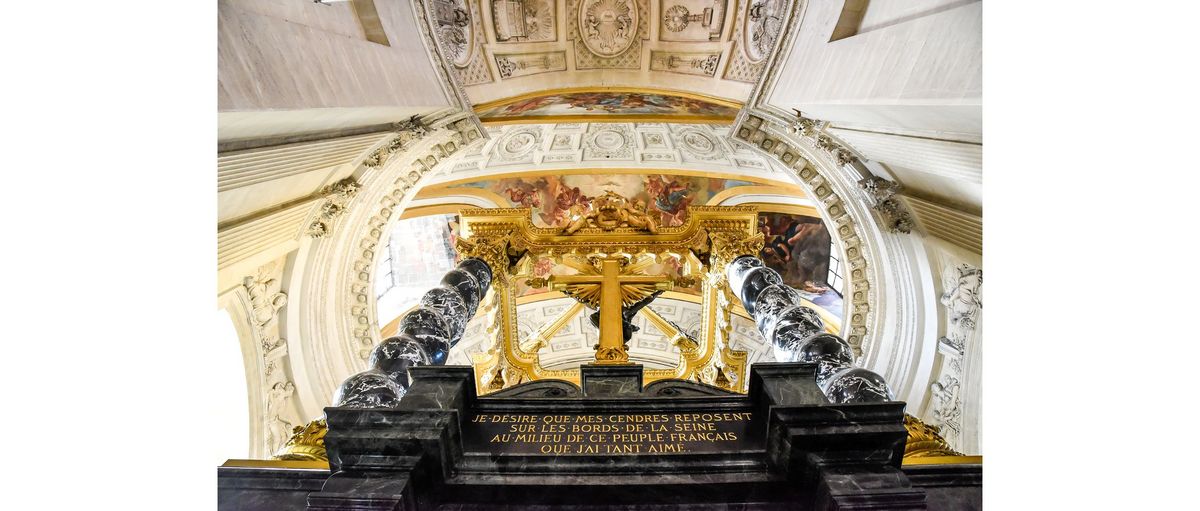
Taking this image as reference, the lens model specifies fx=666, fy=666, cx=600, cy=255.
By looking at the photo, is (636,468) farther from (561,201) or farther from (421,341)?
(561,201)

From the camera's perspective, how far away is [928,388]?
424 inches

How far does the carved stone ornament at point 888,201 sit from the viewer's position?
991 centimetres

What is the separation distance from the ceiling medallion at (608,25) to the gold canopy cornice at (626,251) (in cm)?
283

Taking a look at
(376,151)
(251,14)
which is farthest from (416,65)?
(251,14)

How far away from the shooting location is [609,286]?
873 centimetres

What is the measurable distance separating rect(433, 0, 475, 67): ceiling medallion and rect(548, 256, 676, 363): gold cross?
3.35 metres

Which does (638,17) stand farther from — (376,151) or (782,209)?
(782,209)

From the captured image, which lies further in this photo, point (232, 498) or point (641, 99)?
point (641, 99)

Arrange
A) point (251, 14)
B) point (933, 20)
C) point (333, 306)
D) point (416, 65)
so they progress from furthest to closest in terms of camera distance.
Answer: point (333, 306) → point (416, 65) → point (933, 20) → point (251, 14)

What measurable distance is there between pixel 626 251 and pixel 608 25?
3515 mm

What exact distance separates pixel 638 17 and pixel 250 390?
850 cm

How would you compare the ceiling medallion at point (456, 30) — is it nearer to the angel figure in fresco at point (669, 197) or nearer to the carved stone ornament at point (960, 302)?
the angel figure in fresco at point (669, 197)

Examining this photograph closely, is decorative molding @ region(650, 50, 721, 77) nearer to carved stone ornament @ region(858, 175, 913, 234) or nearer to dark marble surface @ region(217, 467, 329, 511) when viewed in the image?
carved stone ornament @ region(858, 175, 913, 234)

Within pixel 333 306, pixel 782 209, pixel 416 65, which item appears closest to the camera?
pixel 416 65
